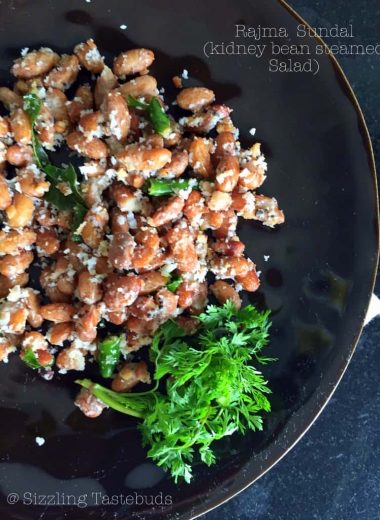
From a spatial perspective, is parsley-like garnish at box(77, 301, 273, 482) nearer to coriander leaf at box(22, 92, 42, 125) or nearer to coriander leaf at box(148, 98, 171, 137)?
coriander leaf at box(148, 98, 171, 137)

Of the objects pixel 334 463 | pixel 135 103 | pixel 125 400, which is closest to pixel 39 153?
pixel 135 103

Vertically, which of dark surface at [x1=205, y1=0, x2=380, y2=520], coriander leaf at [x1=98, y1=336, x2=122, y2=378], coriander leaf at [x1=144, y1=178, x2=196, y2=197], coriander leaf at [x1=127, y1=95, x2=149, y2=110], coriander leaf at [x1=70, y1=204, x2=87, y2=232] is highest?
coriander leaf at [x1=127, y1=95, x2=149, y2=110]

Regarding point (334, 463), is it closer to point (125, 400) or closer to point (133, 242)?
point (125, 400)

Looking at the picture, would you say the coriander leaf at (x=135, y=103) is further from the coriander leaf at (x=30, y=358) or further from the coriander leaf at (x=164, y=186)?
the coriander leaf at (x=30, y=358)

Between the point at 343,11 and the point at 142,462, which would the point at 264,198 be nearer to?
the point at 343,11

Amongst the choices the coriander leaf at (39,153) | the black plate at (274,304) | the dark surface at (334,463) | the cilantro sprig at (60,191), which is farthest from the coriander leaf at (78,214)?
the dark surface at (334,463)

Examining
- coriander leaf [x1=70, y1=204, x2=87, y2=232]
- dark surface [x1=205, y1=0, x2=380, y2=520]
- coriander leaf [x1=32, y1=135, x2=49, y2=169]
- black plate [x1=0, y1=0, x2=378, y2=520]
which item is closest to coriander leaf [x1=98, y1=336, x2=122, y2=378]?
black plate [x1=0, y1=0, x2=378, y2=520]
